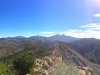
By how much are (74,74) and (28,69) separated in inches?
771

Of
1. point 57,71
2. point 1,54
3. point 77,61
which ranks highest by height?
point 57,71

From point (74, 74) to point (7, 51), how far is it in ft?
457

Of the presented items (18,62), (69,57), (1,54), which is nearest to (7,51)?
(1,54)

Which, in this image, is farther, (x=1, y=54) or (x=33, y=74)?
(x=1, y=54)

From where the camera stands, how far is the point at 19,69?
4444 centimetres

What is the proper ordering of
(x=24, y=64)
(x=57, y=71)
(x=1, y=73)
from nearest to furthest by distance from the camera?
A: 1. (x=57, y=71)
2. (x=1, y=73)
3. (x=24, y=64)

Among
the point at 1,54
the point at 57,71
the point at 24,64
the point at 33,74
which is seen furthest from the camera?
the point at 1,54

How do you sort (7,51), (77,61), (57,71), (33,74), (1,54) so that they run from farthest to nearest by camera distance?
(77,61), (7,51), (1,54), (33,74), (57,71)

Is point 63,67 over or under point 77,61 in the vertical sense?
over

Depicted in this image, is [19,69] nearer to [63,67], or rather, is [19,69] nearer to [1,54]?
[63,67]

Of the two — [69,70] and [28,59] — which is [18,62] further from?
[69,70]

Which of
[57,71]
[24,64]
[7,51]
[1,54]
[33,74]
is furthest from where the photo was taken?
[7,51]

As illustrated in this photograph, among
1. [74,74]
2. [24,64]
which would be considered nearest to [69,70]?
[74,74]

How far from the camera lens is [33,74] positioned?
42.2 m
